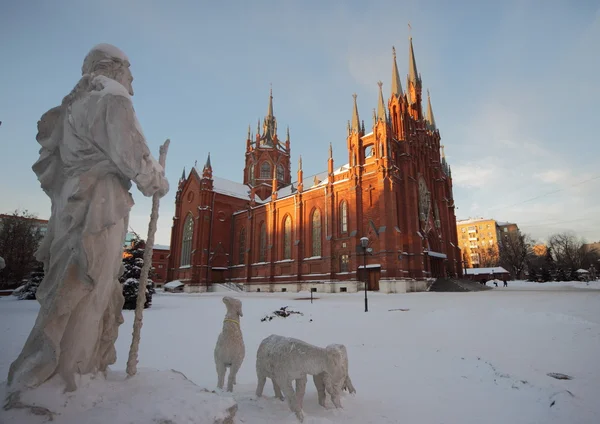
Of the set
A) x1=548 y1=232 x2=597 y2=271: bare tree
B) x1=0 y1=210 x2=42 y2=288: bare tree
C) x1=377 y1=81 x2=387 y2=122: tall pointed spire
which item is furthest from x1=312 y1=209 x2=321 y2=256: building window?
x1=548 y1=232 x2=597 y2=271: bare tree

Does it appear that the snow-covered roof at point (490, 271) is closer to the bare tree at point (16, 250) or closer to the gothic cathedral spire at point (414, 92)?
the gothic cathedral spire at point (414, 92)

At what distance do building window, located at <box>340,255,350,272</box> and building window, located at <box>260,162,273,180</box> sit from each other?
79.5 ft

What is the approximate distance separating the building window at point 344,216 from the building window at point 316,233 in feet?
10.5

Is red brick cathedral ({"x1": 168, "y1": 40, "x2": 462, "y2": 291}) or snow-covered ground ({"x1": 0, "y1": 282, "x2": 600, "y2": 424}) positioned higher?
red brick cathedral ({"x1": 168, "y1": 40, "x2": 462, "y2": 291})

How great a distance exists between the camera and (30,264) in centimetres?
2739

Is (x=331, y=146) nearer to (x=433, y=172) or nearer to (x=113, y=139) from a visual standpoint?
(x=433, y=172)

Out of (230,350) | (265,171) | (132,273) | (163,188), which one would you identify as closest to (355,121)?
(265,171)

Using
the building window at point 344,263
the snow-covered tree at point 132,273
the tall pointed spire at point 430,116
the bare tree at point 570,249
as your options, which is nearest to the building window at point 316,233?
the building window at point 344,263

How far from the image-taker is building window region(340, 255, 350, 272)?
29375mm

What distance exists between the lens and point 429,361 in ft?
19.4

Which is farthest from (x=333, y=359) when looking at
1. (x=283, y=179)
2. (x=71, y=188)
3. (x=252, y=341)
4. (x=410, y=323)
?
(x=283, y=179)

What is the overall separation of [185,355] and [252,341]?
6.19 ft

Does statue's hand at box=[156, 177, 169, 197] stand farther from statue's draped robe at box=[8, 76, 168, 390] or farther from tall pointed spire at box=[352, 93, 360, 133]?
tall pointed spire at box=[352, 93, 360, 133]

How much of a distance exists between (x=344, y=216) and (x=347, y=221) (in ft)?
2.30
